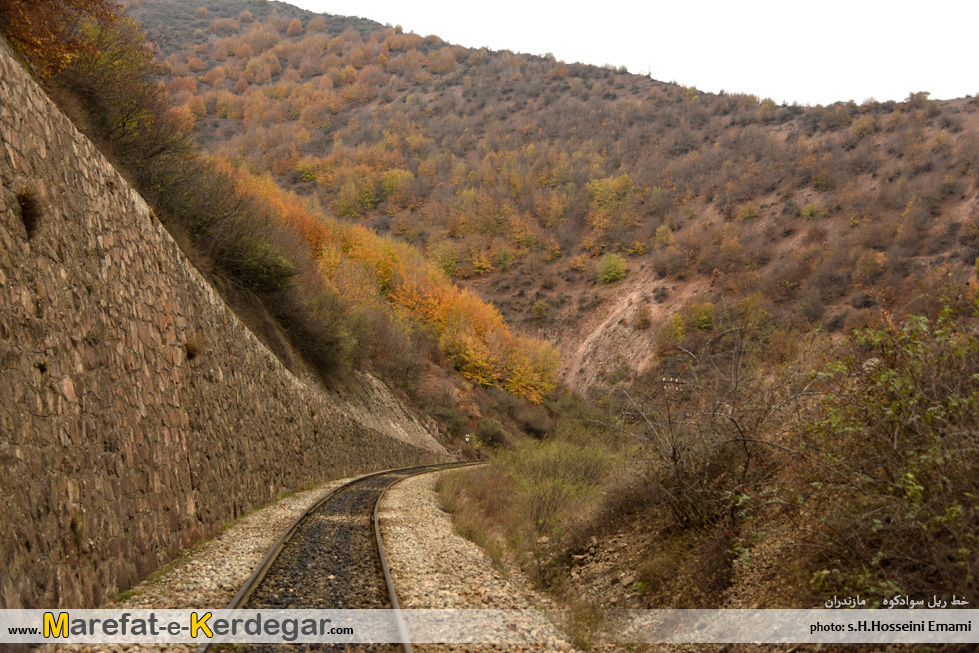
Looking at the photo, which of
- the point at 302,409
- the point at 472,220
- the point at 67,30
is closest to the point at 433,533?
the point at 302,409

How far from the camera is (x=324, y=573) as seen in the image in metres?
7.27

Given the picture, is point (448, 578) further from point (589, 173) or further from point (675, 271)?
point (589, 173)

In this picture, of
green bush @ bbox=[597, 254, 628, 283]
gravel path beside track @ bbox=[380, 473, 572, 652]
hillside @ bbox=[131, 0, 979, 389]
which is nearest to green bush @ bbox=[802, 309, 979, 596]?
gravel path beside track @ bbox=[380, 473, 572, 652]

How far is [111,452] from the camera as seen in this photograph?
6.65m

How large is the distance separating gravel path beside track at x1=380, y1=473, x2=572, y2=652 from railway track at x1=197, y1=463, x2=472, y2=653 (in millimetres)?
292

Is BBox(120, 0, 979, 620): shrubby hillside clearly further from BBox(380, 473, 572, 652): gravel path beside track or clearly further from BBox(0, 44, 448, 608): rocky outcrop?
BBox(0, 44, 448, 608): rocky outcrop

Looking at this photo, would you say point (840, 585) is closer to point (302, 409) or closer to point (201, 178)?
point (302, 409)

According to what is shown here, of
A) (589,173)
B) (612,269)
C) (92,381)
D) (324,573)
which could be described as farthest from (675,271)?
(92,381)

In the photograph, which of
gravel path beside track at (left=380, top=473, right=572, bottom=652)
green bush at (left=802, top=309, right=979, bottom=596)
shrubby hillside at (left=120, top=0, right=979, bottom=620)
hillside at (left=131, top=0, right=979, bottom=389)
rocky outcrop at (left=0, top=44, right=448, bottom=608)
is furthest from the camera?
hillside at (left=131, top=0, right=979, bottom=389)

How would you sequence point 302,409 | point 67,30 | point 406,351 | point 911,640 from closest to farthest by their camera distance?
point 911,640, point 67,30, point 302,409, point 406,351

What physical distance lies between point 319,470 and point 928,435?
18.2m

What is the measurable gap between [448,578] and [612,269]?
60122 mm

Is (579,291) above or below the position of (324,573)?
below

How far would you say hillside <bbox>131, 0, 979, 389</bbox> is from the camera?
46719 millimetres
